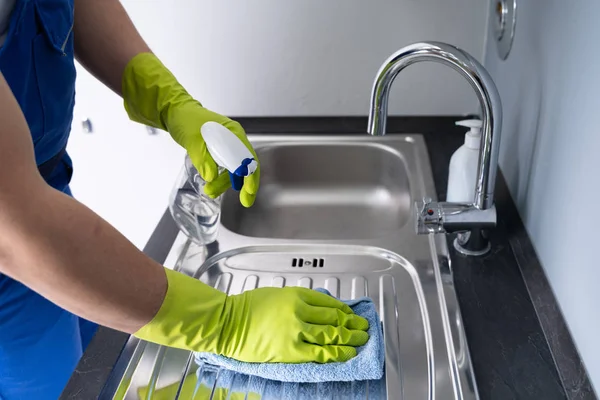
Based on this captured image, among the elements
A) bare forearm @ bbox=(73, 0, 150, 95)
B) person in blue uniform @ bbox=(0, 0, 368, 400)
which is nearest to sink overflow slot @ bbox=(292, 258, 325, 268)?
person in blue uniform @ bbox=(0, 0, 368, 400)

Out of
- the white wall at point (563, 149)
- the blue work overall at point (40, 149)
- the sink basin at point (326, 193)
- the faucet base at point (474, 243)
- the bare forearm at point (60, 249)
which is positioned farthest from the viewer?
the sink basin at point (326, 193)

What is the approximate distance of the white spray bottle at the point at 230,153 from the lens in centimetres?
92

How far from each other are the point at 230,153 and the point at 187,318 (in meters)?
0.30

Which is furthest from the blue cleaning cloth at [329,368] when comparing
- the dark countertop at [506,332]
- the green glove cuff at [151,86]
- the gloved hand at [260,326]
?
the green glove cuff at [151,86]

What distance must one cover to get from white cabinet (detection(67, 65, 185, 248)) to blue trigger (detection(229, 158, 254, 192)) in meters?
0.67

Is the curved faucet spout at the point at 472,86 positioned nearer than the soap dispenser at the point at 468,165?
Yes

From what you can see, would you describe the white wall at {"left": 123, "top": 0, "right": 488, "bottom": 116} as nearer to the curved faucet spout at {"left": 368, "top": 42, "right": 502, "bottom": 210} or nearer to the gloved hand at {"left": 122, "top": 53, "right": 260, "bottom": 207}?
the gloved hand at {"left": 122, "top": 53, "right": 260, "bottom": 207}

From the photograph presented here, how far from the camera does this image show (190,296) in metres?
0.76

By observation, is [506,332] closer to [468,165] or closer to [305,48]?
[468,165]

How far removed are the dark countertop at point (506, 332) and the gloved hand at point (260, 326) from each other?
0.47 ft

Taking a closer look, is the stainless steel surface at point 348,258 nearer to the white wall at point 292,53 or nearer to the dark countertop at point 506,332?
the dark countertop at point 506,332

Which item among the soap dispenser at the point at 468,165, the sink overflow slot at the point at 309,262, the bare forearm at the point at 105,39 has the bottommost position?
the sink overflow slot at the point at 309,262

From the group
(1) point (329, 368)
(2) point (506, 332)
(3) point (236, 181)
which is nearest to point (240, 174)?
(3) point (236, 181)

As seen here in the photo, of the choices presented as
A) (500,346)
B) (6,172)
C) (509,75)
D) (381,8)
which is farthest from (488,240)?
(6,172)
